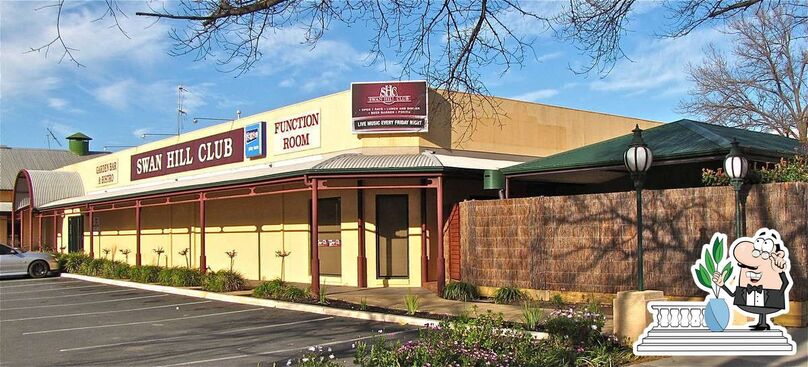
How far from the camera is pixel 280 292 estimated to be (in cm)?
1597

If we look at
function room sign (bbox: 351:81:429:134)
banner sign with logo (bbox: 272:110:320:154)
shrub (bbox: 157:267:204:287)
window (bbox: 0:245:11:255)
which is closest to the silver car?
window (bbox: 0:245:11:255)

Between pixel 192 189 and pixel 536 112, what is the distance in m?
10.6

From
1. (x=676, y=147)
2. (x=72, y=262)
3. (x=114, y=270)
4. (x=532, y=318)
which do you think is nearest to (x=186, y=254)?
(x=114, y=270)

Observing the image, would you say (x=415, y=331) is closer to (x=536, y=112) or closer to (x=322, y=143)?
(x=322, y=143)

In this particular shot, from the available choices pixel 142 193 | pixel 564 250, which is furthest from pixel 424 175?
pixel 142 193

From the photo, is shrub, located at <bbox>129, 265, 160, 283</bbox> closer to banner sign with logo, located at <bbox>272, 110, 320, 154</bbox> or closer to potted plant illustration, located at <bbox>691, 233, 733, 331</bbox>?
banner sign with logo, located at <bbox>272, 110, 320, 154</bbox>

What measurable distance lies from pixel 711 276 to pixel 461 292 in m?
7.97

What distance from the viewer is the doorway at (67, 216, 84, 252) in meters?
35.5

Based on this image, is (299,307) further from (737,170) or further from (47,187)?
(47,187)

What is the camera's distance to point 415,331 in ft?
37.7

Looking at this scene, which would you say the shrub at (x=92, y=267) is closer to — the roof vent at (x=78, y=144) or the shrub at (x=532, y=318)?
the shrub at (x=532, y=318)

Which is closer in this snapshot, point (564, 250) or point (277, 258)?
point (564, 250)

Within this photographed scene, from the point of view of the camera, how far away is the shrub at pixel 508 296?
14.4 meters

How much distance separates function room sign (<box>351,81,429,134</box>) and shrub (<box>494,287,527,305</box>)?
17.5ft
